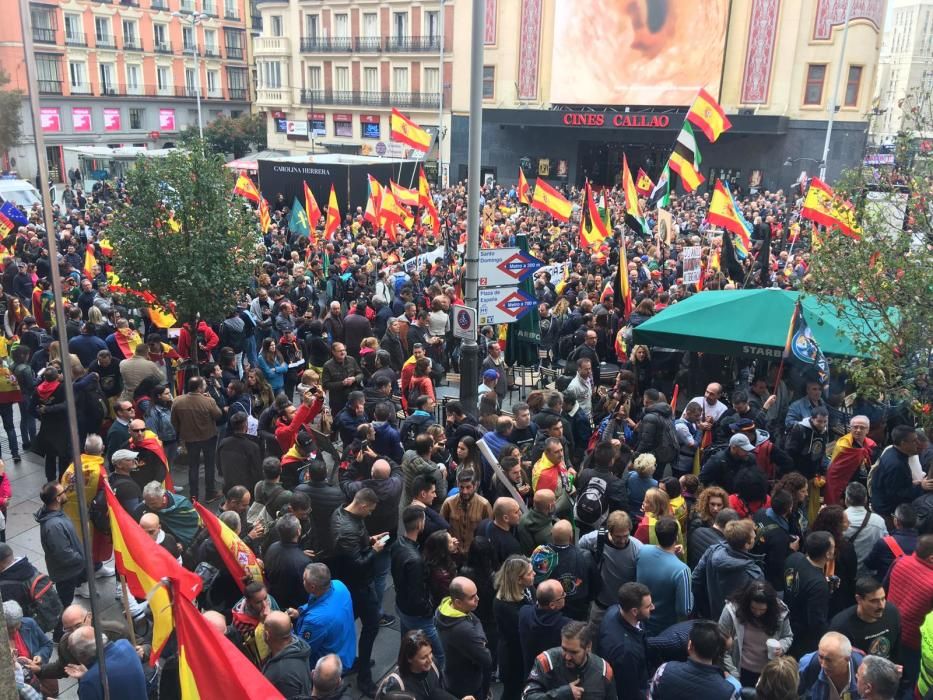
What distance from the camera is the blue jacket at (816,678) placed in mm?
4484

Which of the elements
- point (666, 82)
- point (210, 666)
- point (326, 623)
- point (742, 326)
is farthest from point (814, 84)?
point (210, 666)

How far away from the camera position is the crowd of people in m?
4.75

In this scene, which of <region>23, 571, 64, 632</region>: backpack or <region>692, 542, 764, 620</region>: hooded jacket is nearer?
<region>692, 542, 764, 620</region>: hooded jacket

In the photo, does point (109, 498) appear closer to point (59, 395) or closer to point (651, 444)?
point (59, 395)

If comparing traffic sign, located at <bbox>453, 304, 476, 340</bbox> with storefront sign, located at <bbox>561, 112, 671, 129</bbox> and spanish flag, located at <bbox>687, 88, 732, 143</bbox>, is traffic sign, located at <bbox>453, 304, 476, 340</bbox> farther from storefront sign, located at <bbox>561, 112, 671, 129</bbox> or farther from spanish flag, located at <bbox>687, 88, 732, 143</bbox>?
storefront sign, located at <bbox>561, 112, 671, 129</bbox>

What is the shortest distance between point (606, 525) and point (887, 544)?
6.73 ft

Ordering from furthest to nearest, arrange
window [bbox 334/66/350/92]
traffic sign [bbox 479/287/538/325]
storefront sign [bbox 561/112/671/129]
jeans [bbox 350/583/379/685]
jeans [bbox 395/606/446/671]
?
window [bbox 334/66/350/92], storefront sign [bbox 561/112/671/129], traffic sign [bbox 479/287/538/325], jeans [bbox 350/583/379/685], jeans [bbox 395/606/446/671]

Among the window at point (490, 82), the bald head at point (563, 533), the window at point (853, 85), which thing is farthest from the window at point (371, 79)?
the bald head at point (563, 533)

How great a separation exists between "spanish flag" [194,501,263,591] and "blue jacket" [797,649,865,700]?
3.55 m

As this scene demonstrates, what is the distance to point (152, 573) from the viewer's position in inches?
178

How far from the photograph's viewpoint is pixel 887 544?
19.0ft

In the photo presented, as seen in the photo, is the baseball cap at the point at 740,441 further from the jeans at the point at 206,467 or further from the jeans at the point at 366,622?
the jeans at the point at 206,467

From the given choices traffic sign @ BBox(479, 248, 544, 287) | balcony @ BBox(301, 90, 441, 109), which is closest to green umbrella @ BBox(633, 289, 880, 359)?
traffic sign @ BBox(479, 248, 544, 287)

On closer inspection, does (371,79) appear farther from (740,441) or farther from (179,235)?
(740,441)
